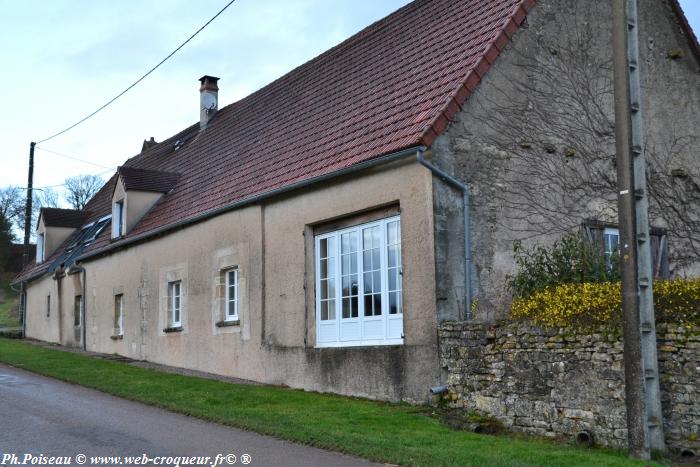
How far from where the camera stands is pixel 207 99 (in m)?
26.5

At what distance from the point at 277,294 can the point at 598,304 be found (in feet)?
24.0

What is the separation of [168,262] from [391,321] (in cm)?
874

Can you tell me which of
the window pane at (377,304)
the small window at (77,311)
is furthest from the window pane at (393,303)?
the small window at (77,311)

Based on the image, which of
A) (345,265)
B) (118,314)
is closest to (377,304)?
(345,265)

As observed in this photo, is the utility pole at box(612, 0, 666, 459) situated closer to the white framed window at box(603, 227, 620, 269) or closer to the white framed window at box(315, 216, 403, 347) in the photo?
the white framed window at box(315, 216, 403, 347)

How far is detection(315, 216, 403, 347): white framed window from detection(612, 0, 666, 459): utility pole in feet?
15.0

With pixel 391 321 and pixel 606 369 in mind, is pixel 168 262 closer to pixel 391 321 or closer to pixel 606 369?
pixel 391 321

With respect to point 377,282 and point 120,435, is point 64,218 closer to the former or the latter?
point 377,282

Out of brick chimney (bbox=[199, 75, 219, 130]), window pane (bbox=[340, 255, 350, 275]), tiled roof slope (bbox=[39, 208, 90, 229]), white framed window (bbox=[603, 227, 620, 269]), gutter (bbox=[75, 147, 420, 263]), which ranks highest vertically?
brick chimney (bbox=[199, 75, 219, 130])

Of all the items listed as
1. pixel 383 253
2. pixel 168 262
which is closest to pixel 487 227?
pixel 383 253

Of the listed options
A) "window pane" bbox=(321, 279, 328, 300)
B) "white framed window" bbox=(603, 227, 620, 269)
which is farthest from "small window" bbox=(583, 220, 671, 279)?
"window pane" bbox=(321, 279, 328, 300)

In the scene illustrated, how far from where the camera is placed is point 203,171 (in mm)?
21250

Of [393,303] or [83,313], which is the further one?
[83,313]

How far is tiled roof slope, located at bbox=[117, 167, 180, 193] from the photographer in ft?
73.5
